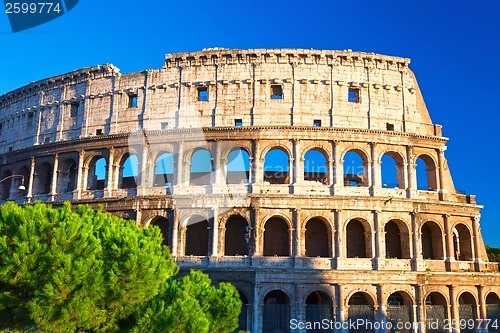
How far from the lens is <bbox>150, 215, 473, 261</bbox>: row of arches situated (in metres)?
24.8

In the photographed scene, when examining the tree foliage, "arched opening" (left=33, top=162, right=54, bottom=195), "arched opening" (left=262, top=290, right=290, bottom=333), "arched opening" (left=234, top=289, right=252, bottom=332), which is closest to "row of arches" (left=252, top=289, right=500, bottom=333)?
"arched opening" (left=262, top=290, right=290, bottom=333)

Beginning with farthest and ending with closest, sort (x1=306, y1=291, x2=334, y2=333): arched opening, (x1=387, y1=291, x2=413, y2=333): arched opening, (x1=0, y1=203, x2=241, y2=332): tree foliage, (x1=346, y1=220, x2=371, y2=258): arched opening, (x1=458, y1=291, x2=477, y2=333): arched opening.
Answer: (x1=346, y1=220, x2=371, y2=258): arched opening
(x1=458, y1=291, x2=477, y2=333): arched opening
(x1=387, y1=291, x2=413, y2=333): arched opening
(x1=306, y1=291, x2=334, y2=333): arched opening
(x1=0, y1=203, x2=241, y2=332): tree foliage

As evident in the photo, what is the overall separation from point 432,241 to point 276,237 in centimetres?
860

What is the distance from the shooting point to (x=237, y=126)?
82.4ft

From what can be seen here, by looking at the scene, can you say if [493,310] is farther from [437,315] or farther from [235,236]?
[235,236]

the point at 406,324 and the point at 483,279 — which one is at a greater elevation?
the point at 483,279

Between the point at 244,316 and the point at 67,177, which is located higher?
the point at 67,177

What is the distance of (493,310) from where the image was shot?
25.4 metres

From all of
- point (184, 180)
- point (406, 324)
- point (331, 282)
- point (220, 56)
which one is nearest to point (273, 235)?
point (331, 282)

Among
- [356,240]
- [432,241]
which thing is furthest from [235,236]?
[432,241]

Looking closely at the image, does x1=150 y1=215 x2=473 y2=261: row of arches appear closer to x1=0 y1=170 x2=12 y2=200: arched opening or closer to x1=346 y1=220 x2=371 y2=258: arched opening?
x1=346 y1=220 x2=371 y2=258: arched opening

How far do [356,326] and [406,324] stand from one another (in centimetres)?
253

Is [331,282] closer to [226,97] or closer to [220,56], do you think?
[226,97]

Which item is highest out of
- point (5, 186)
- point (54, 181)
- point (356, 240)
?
point (5, 186)
